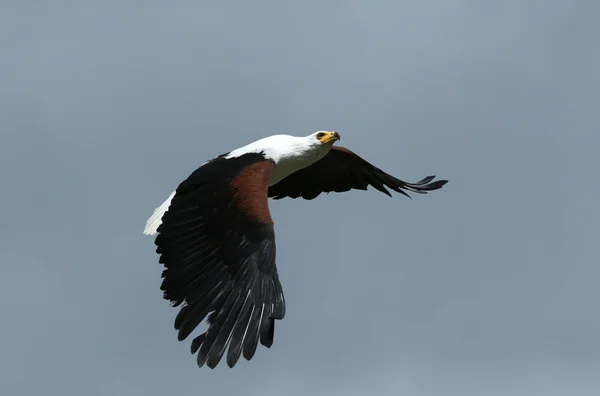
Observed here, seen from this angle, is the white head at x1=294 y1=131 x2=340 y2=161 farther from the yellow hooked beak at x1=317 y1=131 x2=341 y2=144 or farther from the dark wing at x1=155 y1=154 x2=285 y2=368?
the dark wing at x1=155 y1=154 x2=285 y2=368

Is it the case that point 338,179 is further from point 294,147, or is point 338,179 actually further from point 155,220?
point 155,220

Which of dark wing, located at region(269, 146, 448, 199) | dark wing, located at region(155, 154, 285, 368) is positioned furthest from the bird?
dark wing, located at region(269, 146, 448, 199)

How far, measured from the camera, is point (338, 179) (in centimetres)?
2028

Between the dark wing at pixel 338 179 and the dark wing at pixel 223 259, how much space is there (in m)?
2.10

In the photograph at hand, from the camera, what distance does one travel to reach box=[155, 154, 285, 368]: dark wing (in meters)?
15.5

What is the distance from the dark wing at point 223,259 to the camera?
50.9 feet

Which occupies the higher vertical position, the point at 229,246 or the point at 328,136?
the point at 328,136

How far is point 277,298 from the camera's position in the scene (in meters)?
15.8

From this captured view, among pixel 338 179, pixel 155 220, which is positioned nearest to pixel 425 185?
pixel 338 179

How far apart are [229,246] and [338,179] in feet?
13.2

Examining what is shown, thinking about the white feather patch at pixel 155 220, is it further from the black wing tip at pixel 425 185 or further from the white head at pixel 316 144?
the black wing tip at pixel 425 185

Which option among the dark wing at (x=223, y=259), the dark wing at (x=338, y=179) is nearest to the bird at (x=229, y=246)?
the dark wing at (x=223, y=259)

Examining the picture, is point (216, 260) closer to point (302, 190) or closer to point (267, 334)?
point (267, 334)

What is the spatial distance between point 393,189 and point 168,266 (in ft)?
16.0
